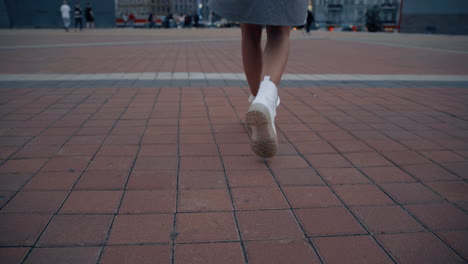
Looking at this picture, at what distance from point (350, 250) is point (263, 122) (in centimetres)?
80

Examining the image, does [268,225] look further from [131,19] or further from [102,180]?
[131,19]

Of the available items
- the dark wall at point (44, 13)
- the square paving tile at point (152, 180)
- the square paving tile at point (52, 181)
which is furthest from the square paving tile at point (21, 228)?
the dark wall at point (44, 13)

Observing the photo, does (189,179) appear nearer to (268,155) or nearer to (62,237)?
(268,155)

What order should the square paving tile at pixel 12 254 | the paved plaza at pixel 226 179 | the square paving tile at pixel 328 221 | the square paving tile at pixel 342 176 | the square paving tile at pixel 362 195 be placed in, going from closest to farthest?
the square paving tile at pixel 12 254, the paved plaza at pixel 226 179, the square paving tile at pixel 328 221, the square paving tile at pixel 362 195, the square paving tile at pixel 342 176

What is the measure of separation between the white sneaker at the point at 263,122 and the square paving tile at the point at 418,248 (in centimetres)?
76

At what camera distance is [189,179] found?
1.96 meters

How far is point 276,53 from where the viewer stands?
7.32 feet

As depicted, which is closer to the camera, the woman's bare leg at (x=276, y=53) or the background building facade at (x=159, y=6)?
the woman's bare leg at (x=276, y=53)

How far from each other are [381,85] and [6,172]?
414 centimetres

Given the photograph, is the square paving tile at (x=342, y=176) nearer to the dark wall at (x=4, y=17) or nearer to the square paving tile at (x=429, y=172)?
the square paving tile at (x=429, y=172)

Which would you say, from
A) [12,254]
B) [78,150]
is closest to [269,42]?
[78,150]

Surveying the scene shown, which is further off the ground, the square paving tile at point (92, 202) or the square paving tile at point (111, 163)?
the square paving tile at point (111, 163)

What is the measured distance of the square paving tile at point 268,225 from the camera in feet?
4.79

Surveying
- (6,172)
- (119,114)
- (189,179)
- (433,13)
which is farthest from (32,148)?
(433,13)
